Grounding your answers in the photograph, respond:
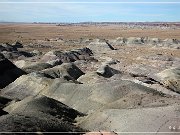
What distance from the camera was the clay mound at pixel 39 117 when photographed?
53.2ft

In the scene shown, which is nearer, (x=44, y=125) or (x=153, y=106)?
(x=44, y=125)

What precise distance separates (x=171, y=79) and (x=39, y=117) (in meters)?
21.1

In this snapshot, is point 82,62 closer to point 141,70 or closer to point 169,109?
point 141,70

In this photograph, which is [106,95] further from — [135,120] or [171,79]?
[171,79]

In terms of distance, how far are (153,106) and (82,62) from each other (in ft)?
107

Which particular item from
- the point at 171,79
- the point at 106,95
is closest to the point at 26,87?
the point at 106,95

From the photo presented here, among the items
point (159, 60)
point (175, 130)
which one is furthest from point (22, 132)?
point (159, 60)

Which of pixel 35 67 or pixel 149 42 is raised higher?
pixel 35 67

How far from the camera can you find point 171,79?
36656 millimetres

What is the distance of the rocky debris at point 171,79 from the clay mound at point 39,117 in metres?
14.4

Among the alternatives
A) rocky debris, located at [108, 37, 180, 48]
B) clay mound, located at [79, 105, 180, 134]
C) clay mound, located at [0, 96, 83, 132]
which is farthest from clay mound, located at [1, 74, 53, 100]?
rocky debris, located at [108, 37, 180, 48]

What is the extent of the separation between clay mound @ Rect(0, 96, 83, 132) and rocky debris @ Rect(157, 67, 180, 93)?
14379 mm

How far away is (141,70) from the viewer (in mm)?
48312

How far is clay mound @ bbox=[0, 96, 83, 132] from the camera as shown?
53.2 feet
